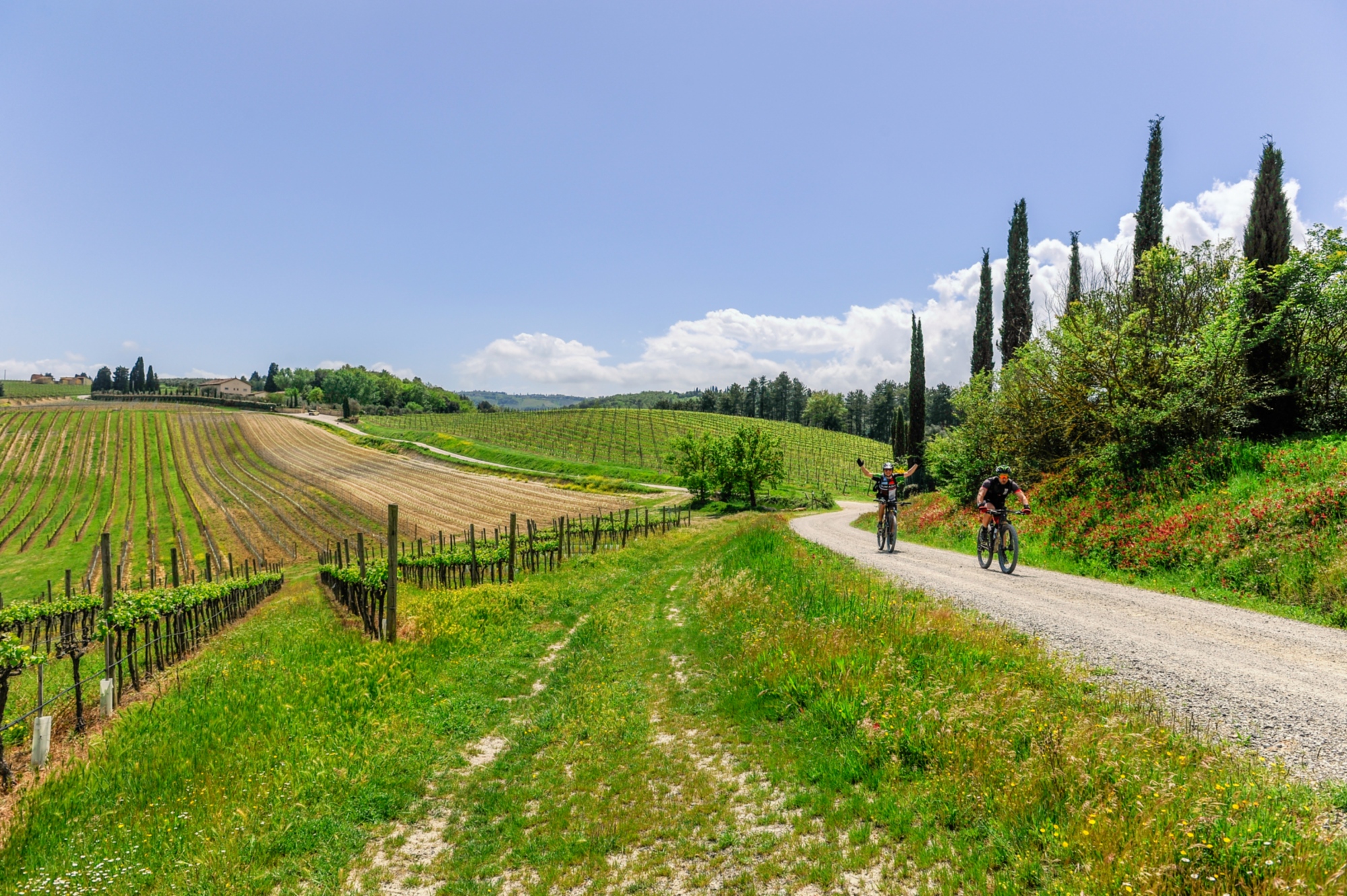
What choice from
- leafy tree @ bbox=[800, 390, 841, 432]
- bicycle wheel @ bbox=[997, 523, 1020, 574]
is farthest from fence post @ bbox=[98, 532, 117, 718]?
leafy tree @ bbox=[800, 390, 841, 432]

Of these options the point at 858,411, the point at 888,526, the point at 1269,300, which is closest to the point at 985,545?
the point at 888,526

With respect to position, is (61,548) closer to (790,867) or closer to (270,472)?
(270,472)

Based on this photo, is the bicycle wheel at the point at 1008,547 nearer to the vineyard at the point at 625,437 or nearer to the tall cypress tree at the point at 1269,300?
the tall cypress tree at the point at 1269,300

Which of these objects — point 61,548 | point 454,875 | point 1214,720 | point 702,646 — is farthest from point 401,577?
point 61,548

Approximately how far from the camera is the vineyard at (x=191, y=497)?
3634 centimetres

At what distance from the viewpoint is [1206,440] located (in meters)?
14.3

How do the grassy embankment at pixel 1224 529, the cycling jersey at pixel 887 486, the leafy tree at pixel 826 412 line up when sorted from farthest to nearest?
the leafy tree at pixel 826 412
the cycling jersey at pixel 887 486
the grassy embankment at pixel 1224 529

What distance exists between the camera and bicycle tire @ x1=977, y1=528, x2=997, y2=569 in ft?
43.2

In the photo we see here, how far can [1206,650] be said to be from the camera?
667 centimetres

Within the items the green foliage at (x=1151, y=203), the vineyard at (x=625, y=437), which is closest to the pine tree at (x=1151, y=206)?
the green foliage at (x=1151, y=203)

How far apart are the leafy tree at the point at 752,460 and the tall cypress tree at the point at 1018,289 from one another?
2691cm

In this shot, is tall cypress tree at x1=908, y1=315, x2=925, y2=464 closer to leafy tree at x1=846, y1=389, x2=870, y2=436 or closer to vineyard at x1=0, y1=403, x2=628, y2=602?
vineyard at x1=0, y1=403, x2=628, y2=602

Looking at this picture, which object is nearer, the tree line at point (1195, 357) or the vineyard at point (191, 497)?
the tree line at point (1195, 357)

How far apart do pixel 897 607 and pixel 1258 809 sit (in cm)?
545
